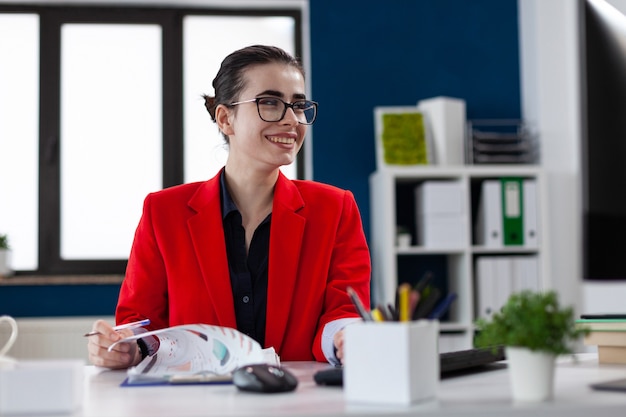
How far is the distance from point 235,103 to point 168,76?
8.33 feet

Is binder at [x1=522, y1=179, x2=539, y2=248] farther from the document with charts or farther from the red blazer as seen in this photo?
the document with charts

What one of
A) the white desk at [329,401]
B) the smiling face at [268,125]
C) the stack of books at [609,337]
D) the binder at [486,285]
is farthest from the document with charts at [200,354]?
the binder at [486,285]

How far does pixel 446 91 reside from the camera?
14.3 feet

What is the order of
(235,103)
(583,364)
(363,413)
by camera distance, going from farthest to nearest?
(235,103) < (583,364) < (363,413)

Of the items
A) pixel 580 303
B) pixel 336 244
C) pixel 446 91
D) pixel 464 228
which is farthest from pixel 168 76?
pixel 336 244

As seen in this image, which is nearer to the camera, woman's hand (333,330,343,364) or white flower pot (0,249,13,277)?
woman's hand (333,330,343,364)

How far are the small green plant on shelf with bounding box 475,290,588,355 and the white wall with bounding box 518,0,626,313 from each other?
3.34m

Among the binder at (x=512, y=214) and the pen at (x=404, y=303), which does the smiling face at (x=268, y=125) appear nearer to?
the pen at (x=404, y=303)

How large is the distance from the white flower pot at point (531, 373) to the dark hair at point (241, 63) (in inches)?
49.5

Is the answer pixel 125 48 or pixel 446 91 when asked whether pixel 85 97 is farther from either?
pixel 446 91

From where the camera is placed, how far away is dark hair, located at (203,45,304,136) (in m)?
2.04

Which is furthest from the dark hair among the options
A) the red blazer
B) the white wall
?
the white wall

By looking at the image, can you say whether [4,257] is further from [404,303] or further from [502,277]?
[404,303]

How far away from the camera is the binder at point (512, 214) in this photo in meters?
3.98
